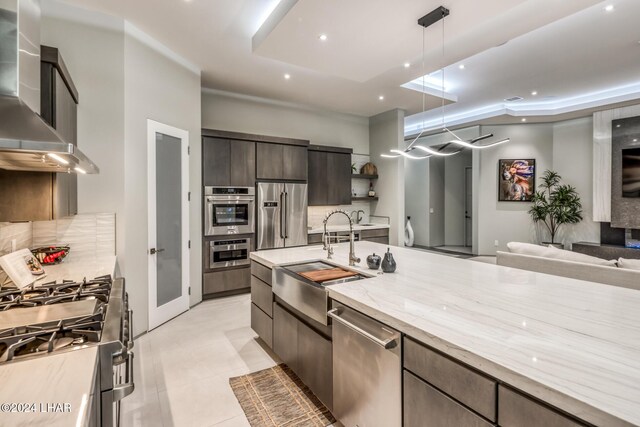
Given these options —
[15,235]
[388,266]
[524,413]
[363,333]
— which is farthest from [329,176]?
[524,413]

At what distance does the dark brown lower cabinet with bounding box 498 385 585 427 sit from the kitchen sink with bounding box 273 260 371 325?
105cm

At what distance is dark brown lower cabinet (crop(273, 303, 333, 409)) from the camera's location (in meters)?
1.95

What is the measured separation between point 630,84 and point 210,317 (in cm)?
749

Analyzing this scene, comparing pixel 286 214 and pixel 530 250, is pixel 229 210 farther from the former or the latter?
pixel 530 250

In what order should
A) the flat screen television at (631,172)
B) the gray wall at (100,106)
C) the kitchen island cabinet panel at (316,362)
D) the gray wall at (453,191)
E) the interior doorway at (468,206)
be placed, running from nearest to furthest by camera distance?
1. the kitchen island cabinet panel at (316,362)
2. the gray wall at (100,106)
3. the flat screen television at (631,172)
4. the gray wall at (453,191)
5. the interior doorway at (468,206)

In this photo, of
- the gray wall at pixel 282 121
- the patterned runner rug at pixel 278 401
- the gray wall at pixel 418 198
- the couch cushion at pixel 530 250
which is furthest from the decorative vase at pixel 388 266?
the gray wall at pixel 418 198

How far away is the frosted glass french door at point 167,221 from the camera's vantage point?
11.1 ft

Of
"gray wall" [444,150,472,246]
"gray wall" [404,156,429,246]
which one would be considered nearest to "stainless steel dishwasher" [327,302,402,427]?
"gray wall" [404,156,429,246]

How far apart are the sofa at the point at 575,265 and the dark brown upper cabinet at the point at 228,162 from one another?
3497 mm

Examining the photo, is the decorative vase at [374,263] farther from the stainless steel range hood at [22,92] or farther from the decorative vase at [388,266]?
the stainless steel range hood at [22,92]

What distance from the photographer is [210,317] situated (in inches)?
148

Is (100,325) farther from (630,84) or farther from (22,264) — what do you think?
(630,84)

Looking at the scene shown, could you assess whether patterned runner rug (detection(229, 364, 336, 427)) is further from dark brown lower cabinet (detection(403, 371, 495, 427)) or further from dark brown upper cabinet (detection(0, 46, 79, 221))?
dark brown upper cabinet (detection(0, 46, 79, 221))

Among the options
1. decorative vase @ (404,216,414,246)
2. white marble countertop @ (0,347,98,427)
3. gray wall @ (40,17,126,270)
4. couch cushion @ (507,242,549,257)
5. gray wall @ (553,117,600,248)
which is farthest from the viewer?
decorative vase @ (404,216,414,246)
